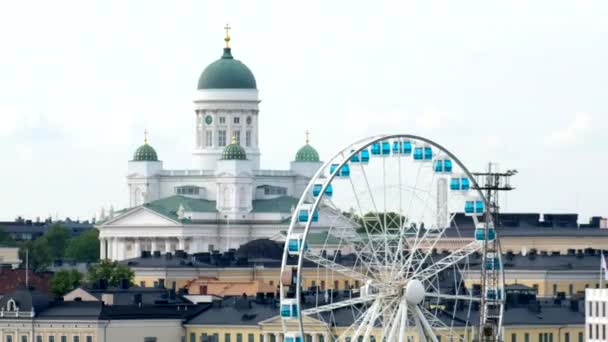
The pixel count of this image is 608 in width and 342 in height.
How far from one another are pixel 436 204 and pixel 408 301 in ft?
12.0

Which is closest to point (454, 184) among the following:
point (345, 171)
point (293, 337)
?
point (345, 171)

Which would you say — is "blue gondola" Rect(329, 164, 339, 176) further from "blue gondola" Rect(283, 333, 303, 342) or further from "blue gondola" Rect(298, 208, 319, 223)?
"blue gondola" Rect(283, 333, 303, 342)

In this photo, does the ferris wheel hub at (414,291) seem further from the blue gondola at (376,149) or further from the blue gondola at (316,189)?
the blue gondola at (376,149)

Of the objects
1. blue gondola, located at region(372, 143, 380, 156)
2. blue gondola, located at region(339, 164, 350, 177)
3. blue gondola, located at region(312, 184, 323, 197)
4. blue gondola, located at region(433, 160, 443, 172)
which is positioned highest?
blue gondola, located at region(372, 143, 380, 156)

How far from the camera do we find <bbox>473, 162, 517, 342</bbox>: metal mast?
360ft

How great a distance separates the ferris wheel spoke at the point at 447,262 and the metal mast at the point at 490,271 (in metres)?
0.57

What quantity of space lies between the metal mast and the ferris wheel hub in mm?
1950

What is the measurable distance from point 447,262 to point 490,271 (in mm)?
2969

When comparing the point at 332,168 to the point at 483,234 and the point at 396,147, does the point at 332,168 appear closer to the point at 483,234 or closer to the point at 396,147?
the point at 396,147

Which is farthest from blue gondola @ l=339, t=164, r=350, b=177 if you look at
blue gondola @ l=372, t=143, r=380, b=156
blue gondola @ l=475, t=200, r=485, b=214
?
blue gondola @ l=475, t=200, r=485, b=214

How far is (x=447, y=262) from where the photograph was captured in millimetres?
117500

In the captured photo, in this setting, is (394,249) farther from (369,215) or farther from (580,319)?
(580,319)

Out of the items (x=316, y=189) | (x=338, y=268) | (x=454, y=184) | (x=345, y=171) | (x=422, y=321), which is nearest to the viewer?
(x=338, y=268)

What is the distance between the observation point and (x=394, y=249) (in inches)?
4648
